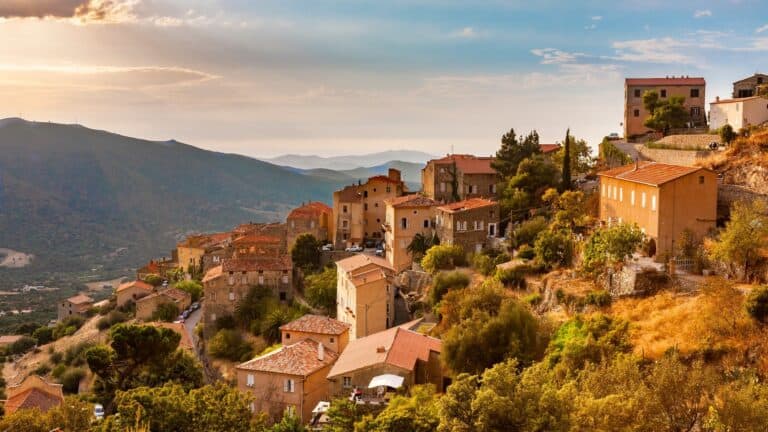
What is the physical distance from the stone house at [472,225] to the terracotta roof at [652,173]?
939 centimetres

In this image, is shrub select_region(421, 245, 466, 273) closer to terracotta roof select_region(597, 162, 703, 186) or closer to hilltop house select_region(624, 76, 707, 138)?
terracotta roof select_region(597, 162, 703, 186)

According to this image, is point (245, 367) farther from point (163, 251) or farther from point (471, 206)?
point (163, 251)

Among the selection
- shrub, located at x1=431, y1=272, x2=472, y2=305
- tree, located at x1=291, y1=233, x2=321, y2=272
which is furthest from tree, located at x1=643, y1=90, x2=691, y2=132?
tree, located at x1=291, y1=233, x2=321, y2=272

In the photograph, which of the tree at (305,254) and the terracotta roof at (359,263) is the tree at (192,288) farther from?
Answer: the terracotta roof at (359,263)

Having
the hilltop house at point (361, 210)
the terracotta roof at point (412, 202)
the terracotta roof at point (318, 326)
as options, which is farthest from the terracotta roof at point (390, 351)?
the hilltop house at point (361, 210)

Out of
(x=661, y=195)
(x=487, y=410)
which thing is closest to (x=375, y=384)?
(x=487, y=410)

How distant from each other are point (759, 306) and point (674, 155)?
2097 cm

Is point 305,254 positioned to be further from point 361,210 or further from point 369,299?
point 369,299

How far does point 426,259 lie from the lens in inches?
1807

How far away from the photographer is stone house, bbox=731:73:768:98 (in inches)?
2143

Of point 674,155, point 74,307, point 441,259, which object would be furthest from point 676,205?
point 74,307

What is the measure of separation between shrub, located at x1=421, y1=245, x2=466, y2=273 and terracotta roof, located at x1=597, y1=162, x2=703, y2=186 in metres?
10.0

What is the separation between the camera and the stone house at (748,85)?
5444 cm

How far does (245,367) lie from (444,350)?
1187 cm
